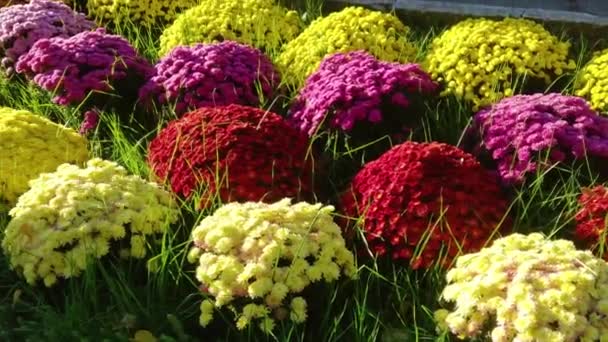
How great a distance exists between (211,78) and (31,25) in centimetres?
125

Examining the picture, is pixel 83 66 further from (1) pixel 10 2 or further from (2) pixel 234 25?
(1) pixel 10 2

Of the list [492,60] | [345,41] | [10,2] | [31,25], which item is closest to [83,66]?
[31,25]

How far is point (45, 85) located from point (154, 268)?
1.57m

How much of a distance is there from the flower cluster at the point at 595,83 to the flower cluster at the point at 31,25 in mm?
2465

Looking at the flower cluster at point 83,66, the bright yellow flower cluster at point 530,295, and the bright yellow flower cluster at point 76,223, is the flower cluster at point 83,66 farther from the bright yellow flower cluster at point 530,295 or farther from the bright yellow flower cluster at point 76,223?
the bright yellow flower cluster at point 530,295

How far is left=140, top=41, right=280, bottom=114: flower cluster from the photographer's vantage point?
435 centimetres

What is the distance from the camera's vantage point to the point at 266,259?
3012mm

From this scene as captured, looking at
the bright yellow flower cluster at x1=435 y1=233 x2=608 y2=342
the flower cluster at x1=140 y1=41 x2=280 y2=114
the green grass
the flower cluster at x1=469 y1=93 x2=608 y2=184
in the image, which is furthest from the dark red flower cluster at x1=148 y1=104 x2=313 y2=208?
the bright yellow flower cluster at x1=435 y1=233 x2=608 y2=342

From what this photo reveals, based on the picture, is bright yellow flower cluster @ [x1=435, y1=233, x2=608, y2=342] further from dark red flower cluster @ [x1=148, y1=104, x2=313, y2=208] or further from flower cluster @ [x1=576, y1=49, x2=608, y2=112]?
flower cluster @ [x1=576, y1=49, x2=608, y2=112]

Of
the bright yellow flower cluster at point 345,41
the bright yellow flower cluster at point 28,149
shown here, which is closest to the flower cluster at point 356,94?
the bright yellow flower cluster at point 345,41

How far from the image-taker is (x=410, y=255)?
335 cm

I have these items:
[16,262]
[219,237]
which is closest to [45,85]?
[16,262]

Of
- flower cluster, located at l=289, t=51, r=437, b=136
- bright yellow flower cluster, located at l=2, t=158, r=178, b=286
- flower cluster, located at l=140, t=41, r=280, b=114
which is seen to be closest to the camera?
bright yellow flower cluster, located at l=2, t=158, r=178, b=286

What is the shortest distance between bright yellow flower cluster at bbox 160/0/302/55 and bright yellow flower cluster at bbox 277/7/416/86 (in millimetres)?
Result: 195
